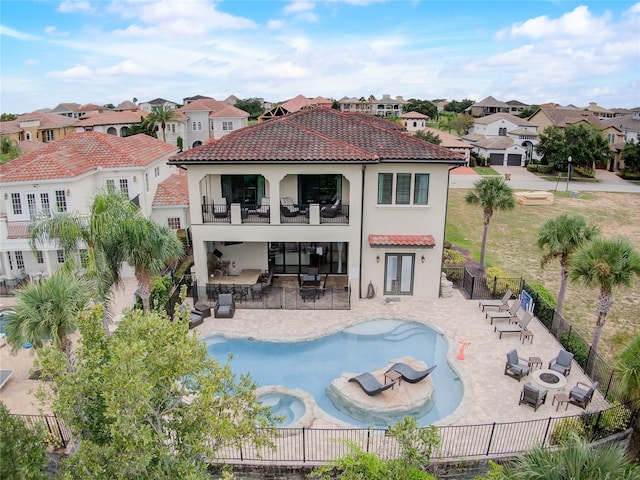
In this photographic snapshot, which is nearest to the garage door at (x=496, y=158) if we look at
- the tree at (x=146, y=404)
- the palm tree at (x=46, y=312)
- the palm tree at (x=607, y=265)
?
the palm tree at (x=607, y=265)

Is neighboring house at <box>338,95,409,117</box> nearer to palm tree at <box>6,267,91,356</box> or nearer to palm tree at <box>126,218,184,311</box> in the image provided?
palm tree at <box>126,218,184,311</box>

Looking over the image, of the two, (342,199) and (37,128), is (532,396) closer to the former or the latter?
(342,199)

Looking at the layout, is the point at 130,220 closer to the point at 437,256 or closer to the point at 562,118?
the point at 437,256

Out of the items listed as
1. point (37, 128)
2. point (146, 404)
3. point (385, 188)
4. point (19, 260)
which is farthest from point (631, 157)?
point (37, 128)

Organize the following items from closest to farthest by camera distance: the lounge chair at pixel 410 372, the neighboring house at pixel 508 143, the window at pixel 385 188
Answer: the lounge chair at pixel 410 372, the window at pixel 385 188, the neighboring house at pixel 508 143

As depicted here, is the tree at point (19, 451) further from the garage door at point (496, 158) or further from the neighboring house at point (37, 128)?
the neighboring house at point (37, 128)

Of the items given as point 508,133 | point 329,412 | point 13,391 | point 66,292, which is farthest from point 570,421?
point 508,133

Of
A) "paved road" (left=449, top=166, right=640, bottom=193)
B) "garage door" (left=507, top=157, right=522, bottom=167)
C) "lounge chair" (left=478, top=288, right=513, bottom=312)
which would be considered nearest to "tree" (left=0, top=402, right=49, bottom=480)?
"lounge chair" (left=478, top=288, right=513, bottom=312)
